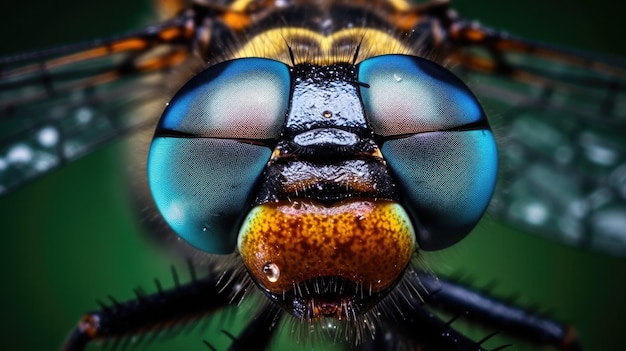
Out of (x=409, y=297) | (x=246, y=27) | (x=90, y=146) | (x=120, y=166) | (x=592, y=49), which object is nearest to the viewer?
(x=409, y=297)

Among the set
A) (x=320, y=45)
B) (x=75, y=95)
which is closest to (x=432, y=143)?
(x=320, y=45)

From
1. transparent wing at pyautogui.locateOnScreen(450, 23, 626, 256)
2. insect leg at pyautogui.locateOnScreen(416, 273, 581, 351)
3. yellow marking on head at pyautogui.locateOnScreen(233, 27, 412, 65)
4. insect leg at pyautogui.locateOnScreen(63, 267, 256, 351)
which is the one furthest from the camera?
transparent wing at pyautogui.locateOnScreen(450, 23, 626, 256)

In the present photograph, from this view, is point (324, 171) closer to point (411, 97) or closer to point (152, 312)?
point (411, 97)

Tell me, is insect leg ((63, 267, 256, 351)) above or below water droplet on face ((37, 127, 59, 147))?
below

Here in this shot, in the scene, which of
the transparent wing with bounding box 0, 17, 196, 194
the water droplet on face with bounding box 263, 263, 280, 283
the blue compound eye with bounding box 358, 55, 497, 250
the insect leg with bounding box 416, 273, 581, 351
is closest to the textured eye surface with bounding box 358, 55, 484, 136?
the blue compound eye with bounding box 358, 55, 497, 250

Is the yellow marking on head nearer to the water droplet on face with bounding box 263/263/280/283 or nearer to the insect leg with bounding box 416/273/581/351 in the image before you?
the water droplet on face with bounding box 263/263/280/283

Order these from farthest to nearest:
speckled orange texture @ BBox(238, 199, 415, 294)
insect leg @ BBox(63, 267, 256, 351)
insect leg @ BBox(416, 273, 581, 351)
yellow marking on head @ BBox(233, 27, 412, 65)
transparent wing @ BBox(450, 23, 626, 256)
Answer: transparent wing @ BBox(450, 23, 626, 256)
insect leg @ BBox(416, 273, 581, 351)
insect leg @ BBox(63, 267, 256, 351)
yellow marking on head @ BBox(233, 27, 412, 65)
speckled orange texture @ BBox(238, 199, 415, 294)

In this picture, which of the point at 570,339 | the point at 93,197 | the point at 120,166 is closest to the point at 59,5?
the point at 93,197

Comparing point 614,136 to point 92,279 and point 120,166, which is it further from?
point 92,279
